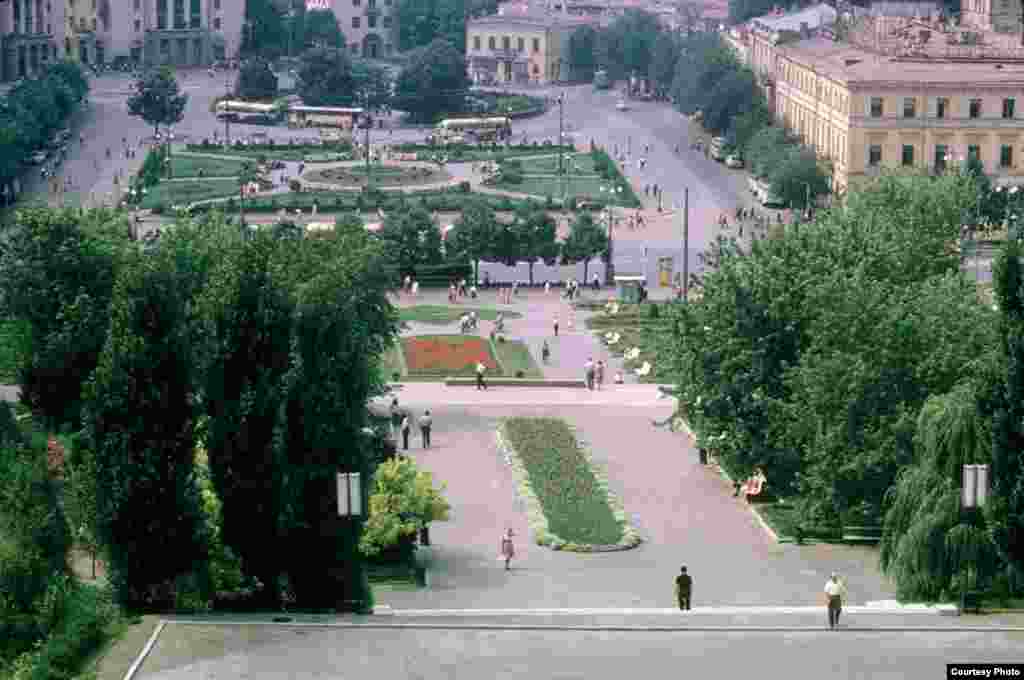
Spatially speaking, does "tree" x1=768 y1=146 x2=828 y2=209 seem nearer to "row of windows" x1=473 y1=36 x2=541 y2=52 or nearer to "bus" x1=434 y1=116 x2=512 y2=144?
"bus" x1=434 y1=116 x2=512 y2=144

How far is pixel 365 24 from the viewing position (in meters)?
171

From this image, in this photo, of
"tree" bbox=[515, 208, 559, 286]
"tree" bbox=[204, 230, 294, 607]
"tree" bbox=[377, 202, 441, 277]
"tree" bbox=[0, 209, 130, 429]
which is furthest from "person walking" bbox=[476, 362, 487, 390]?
"tree" bbox=[204, 230, 294, 607]

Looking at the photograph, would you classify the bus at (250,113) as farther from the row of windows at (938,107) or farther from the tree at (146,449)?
the tree at (146,449)

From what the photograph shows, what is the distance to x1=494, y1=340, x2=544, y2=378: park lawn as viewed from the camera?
63500 millimetres

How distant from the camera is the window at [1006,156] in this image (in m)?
94.5

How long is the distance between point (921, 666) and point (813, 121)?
7453 cm

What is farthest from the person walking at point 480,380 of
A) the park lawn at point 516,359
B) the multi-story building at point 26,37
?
the multi-story building at point 26,37

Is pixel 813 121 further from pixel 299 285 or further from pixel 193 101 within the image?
pixel 299 285

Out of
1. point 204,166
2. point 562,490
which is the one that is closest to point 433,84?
point 204,166

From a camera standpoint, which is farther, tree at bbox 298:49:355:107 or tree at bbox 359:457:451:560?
tree at bbox 298:49:355:107

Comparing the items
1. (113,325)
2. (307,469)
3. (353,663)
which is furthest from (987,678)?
(113,325)

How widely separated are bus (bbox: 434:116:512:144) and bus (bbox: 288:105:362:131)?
190 inches

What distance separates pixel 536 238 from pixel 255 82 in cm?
5873

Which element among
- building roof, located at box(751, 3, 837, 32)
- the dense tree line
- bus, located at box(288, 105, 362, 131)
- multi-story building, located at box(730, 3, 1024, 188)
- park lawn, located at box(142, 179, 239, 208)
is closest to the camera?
multi-story building, located at box(730, 3, 1024, 188)
